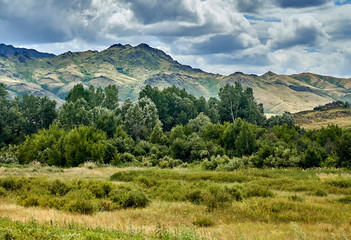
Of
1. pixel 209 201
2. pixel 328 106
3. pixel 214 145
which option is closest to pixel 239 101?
pixel 214 145

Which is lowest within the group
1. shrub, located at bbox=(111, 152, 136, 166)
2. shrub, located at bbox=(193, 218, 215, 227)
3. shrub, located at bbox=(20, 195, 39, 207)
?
shrub, located at bbox=(111, 152, 136, 166)

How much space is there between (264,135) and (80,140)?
33.5m

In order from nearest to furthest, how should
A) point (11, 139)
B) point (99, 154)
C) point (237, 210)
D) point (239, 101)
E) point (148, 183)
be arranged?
point (237, 210), point (148, 183), point (99, 154), point (11, 139), point (239, 101)

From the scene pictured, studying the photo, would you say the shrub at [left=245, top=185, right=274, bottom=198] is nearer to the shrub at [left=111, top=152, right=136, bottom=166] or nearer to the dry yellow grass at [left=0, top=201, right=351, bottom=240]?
the dry yellow grass at [left=0, top=201, right=351, bottom=240]

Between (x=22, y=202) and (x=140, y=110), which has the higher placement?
(x=140, y=110)

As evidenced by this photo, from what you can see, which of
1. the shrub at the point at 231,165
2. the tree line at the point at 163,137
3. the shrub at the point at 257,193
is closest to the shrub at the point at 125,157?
the tree line at the point at 163,137

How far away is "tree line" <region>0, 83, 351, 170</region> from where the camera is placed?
46688mm

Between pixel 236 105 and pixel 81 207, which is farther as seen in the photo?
pixel 236 105

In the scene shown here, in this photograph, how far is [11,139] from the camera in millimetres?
76688

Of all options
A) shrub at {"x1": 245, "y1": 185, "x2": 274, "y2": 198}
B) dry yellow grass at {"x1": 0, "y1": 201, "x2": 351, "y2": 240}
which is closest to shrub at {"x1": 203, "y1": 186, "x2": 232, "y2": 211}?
dry yellow grass at {"x1": 0, "y1": 201, "x2": 351, "y2": 240}

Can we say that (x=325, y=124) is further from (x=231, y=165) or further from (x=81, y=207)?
(x=81, y=207)

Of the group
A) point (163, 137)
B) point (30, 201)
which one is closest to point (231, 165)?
point (163, 137)

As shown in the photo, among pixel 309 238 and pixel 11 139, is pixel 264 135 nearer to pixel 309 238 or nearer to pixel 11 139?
pixel 309 238

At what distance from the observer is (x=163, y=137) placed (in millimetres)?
68188
